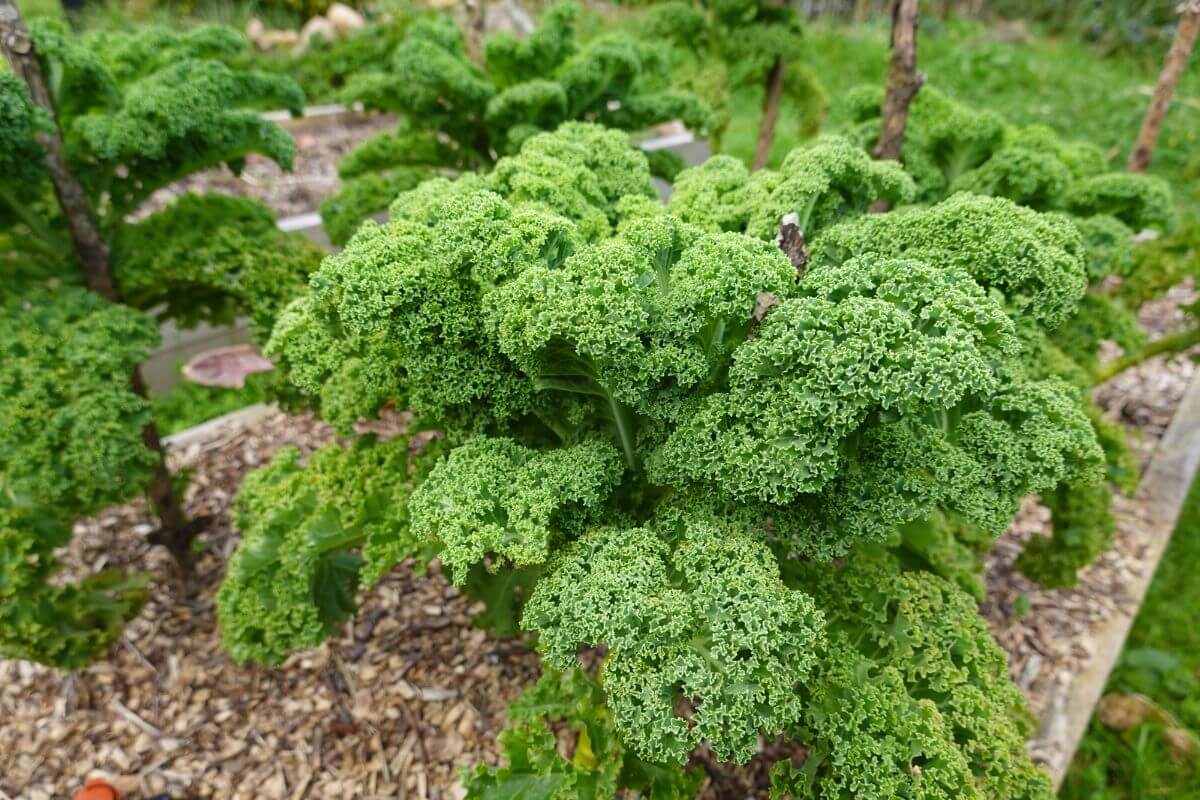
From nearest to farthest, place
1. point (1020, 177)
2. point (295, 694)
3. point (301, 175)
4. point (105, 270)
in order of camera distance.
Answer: point (105, 270) → point (1020, 177) → point (295, 694) → point (301, 175)

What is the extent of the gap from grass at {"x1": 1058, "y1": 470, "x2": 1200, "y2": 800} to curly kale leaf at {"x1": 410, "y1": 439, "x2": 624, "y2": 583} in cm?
297

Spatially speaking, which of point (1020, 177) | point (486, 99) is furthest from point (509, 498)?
point (486, 99)

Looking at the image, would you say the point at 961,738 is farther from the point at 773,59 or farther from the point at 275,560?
the point at 773,59

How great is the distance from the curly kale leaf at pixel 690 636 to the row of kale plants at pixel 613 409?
0.04 ft

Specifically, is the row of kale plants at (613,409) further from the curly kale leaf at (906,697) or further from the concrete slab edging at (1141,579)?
the concrete slab edging at (1141,579)

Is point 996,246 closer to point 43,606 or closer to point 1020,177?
point 1020,177

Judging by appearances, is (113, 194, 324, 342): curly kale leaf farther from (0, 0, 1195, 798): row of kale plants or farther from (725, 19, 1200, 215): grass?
(725, 19, 1200, 215): grass

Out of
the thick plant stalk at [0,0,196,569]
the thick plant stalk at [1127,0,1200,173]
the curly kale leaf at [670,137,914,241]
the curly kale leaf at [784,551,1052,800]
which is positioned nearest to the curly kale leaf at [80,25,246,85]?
the thick plant stalk at [0,0,196,569]

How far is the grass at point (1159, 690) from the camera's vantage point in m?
3.57

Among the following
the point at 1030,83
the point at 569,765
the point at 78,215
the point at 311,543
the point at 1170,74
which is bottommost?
the point at 569,765

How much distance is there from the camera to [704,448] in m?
2.12

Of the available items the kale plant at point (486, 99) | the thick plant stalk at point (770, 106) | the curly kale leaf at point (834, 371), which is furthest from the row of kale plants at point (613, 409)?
the thick plant stalk at point (770, 106)

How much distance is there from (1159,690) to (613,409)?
3667 millimetres

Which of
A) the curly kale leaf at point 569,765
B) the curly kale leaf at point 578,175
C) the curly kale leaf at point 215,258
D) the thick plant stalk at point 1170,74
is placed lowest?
the curly kale leaf at point 569,765
